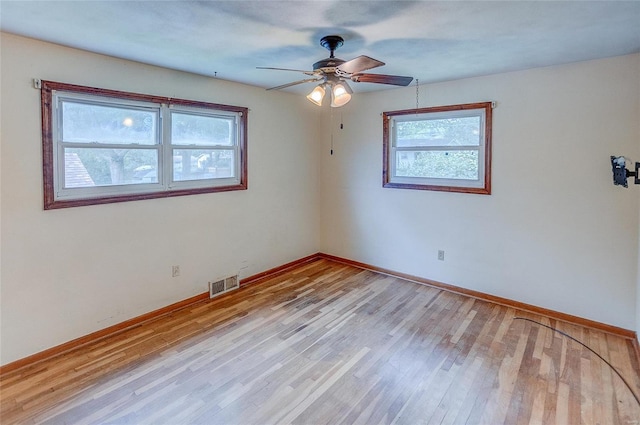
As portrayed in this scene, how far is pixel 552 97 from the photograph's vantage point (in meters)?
3.41

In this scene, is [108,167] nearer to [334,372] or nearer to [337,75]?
[337,75]

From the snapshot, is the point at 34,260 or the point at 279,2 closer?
the point at 279,2

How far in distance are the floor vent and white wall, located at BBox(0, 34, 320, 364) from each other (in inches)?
4.2

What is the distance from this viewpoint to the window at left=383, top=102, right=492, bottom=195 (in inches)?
155

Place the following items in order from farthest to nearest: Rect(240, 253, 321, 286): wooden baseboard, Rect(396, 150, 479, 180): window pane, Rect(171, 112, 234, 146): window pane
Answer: Rect(240, 253, 321, 286): wooden baseboard → Rect(396, 150, 479, 180): window pane → Rect(171, 112, 234, 146): window pane

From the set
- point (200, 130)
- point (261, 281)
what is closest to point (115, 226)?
point (200, 130)

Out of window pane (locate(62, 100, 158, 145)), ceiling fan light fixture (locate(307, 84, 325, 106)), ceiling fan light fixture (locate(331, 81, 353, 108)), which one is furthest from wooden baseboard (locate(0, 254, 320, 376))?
ceiling fan light fixture (locate(331, 81, 353, 108))

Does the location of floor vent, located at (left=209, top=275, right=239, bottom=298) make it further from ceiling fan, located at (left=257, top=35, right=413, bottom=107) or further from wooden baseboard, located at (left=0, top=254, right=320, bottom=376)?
ceiling fan, located at (left=257, top=35, right=413, bottom=107)

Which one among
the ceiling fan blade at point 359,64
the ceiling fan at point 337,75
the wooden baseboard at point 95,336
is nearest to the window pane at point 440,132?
the ceiling fan at point 337,75

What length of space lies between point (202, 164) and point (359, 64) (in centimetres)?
232

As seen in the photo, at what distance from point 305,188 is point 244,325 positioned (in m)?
2.38

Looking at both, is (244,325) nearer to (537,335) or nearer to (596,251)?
(537,335)

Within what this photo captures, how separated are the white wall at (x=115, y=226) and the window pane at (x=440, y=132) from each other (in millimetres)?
1471

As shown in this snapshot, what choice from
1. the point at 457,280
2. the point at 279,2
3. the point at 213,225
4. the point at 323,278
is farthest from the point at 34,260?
the point at 457,280
